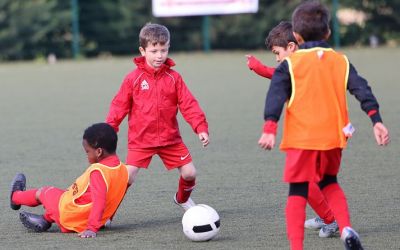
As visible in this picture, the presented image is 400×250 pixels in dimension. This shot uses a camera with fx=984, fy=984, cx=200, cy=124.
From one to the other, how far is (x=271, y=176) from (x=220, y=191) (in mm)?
738

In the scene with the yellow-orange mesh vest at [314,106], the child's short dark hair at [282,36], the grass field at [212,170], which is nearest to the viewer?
the yellow-orange mesh vest at [314,106]

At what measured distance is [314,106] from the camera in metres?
5.42

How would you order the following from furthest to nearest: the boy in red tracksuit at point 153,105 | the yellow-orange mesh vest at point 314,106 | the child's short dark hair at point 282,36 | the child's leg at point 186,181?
1. the child's leg at point 186,181
2. the boy in red tracksuit at point 153,105
3. the child's short dark hair at point 282,36
4. the yellow-orange mesh vest at point 314,106

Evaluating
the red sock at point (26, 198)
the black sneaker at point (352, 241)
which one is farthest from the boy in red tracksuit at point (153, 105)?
the black sneaker at point (352, 241)

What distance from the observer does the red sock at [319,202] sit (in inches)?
245

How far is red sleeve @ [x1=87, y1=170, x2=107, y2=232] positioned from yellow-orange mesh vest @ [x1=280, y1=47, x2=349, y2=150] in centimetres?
144

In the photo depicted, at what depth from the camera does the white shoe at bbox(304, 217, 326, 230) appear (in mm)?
6461

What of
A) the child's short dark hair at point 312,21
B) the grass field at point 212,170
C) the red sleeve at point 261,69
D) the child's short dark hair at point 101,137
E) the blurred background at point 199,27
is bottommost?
the blurred background at point 199,27

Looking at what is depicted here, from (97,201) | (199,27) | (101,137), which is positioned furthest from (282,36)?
(199,27)

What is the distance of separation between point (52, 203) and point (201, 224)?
110 cm

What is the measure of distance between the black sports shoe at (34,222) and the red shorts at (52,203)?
6 centimetres

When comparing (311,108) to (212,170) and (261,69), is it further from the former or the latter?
(212,170)

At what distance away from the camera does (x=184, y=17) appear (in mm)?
26859

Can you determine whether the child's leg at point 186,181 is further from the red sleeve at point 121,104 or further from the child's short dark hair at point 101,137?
the child's short dark hair at point 101,137
